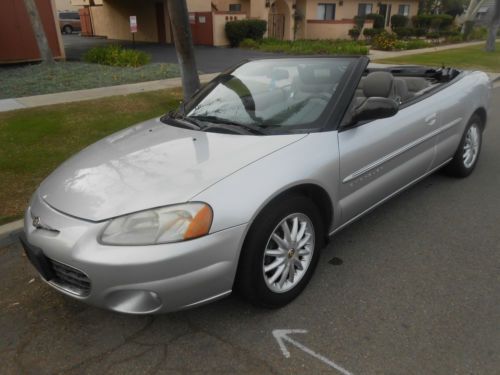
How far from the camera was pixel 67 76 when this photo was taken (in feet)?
36.6

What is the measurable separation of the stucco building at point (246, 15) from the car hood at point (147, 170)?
21630mm

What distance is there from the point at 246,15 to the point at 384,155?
2395cm

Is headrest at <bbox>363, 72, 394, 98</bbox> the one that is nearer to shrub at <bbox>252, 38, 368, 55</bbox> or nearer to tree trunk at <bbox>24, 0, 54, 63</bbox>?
tree trunk at <bbox>24, 0, 54, 63</bbox>

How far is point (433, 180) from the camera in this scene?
4742 millimetres

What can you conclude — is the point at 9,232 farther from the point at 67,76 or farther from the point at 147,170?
the point at 67,76

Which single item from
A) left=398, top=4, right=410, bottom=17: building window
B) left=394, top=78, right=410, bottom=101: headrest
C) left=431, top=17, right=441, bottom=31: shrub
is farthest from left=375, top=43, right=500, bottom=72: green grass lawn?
left=398, top=4, right=410, bottom=17: building window

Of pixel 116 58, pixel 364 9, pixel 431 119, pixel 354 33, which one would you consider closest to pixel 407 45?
pixel 354 33

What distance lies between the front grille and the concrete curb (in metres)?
1.57

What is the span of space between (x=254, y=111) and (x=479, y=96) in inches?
115

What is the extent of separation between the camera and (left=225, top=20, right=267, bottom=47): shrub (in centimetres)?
2269

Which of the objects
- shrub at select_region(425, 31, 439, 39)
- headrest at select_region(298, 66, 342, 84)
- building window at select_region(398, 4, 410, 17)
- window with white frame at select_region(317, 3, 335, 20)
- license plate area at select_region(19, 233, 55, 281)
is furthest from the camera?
building window at select_region(398, 4, 410, 17)

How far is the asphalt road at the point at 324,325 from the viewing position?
2254 mm

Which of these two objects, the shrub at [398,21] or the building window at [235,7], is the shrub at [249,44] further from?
the shrub at [398,21]

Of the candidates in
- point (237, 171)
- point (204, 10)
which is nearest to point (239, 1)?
point (204, 10)
